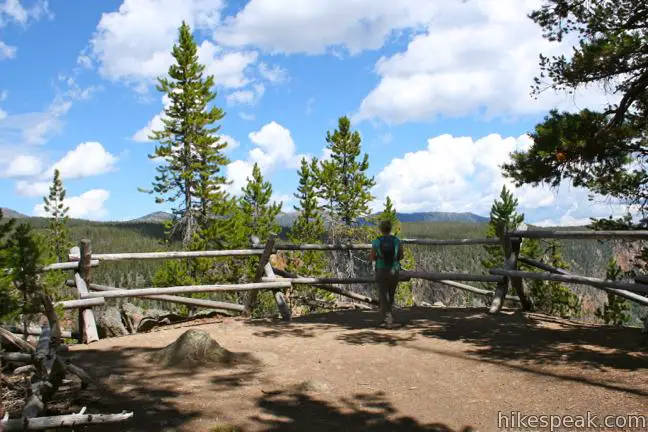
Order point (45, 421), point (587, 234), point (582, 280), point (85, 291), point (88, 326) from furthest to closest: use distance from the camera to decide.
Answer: point (85, 291)
point (587, 234)
point (88, 326)
point (582, 280)
point (45, 421)

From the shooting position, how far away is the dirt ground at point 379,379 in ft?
14.4

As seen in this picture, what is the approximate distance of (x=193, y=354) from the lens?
5871 millimetres

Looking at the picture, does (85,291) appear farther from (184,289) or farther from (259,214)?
(259,214)

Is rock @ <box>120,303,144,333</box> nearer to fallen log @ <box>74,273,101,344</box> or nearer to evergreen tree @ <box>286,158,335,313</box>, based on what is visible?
fallen log @ <box>74,273,101,344</box>

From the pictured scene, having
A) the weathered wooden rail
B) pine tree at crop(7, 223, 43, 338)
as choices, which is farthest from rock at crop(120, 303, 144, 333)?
pine tree at crop(7, 223, 43, 338)

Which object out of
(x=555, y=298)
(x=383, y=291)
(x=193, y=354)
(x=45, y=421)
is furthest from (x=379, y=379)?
(x=555, y=298)

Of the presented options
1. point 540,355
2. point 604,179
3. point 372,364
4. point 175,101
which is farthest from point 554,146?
point 175,101

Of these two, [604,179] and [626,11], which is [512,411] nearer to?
[604,179]

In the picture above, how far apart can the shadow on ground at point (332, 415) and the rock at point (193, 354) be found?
1.26 meters

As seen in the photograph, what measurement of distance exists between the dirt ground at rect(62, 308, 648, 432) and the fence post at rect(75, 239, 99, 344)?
447mm

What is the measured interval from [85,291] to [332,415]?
508 centimetres

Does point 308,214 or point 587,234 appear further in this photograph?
point 308,214

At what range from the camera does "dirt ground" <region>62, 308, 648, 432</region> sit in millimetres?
4391

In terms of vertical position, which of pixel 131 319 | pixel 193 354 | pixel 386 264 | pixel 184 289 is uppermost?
pixel 386 264
